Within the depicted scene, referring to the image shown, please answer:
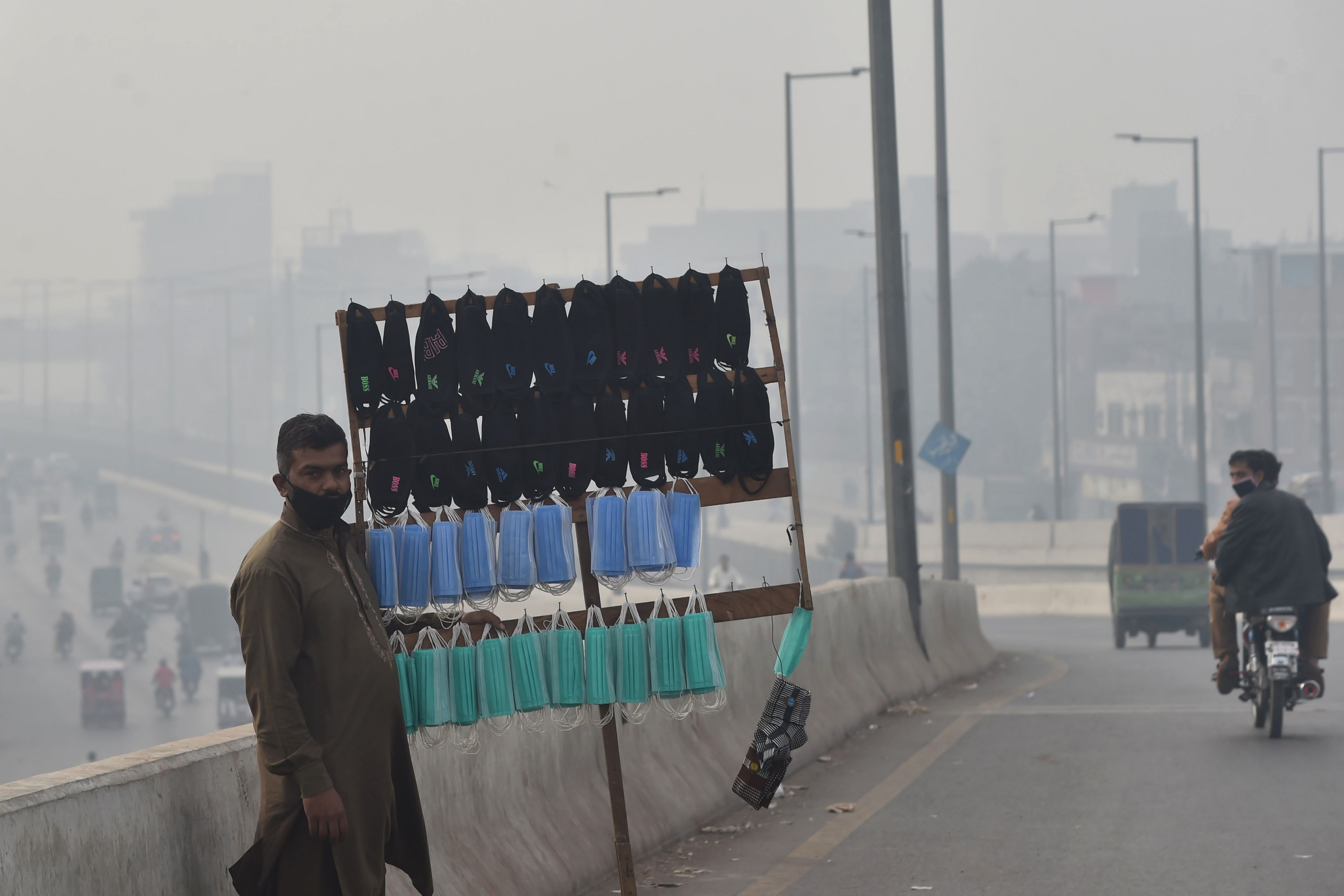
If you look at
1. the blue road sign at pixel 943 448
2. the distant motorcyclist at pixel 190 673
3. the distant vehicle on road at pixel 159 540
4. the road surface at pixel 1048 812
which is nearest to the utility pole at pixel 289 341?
the distant vehicle on road at pixel 159 540

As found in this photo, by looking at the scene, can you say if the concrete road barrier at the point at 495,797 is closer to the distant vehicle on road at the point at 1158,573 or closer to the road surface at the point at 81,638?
the distant vehicle on road at the point at 1158,573

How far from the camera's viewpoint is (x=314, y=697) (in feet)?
15.0

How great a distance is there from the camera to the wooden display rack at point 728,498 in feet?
19.3

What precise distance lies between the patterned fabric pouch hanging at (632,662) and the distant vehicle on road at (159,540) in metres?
96.3

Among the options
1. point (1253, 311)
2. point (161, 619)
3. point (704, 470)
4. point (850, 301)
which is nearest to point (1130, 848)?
point (704, 470)

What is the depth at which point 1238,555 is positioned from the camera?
1145 centimetres

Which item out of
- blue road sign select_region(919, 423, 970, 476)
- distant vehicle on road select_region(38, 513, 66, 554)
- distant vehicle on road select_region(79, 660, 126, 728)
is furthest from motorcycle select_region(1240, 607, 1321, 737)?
distant vehicle on road select_region(38, 513, 66, 554)

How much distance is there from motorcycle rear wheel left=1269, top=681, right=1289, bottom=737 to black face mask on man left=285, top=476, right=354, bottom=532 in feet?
27.8

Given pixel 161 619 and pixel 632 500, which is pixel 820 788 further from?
pixel 161 619

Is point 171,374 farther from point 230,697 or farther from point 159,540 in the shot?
point 230,697

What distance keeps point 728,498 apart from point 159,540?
9641 centimetres

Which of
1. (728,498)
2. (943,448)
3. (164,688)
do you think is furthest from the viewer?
(164,688)

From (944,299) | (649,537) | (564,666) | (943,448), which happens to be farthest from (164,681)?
(649,537)

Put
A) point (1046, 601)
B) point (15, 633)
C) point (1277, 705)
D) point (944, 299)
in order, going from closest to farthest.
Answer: point (1277, 705) → point (944, 299) → point (1046, 601) → point (15, 633)
